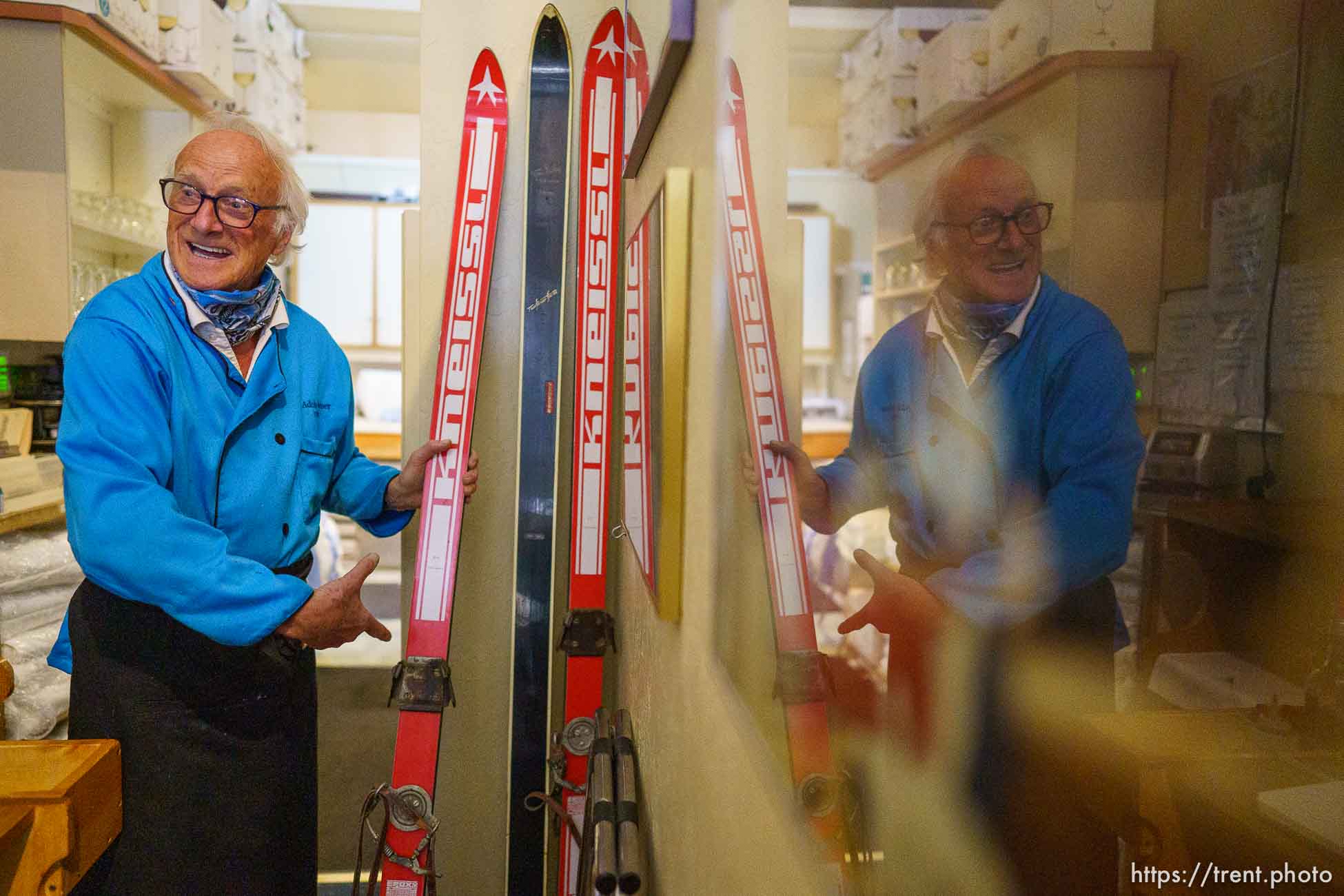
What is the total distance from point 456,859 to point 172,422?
1407mm

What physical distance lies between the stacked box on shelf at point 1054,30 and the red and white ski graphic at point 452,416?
1.56m

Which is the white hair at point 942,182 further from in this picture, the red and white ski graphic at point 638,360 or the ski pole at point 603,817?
the ski pole at point 603,817

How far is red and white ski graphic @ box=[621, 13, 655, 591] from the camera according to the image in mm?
1405

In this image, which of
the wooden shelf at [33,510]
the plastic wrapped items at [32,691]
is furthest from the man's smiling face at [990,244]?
the plastic wrapped items at [32,691]

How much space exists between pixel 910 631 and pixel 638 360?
1.33 metres

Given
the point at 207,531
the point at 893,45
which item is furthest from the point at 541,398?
the point at 893,45

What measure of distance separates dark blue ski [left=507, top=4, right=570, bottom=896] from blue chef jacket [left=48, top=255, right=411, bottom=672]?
0.47 meters

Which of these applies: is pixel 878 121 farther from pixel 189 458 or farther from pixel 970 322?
pixel 189 458

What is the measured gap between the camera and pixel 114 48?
2.39 metres

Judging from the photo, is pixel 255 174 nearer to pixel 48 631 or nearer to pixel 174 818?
pixel 174 818

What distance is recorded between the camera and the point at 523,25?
83.1 inches

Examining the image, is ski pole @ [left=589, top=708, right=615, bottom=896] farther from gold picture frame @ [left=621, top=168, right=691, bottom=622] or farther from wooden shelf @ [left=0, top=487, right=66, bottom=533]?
wooden shelf @ [left=0, top=487, right=66, bottom=533]

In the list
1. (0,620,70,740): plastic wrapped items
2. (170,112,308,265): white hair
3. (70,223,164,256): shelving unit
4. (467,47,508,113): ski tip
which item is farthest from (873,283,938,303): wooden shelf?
(70,223,164,256): shelving unit

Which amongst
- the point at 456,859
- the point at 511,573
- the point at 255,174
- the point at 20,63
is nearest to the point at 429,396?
the point at 511,573
